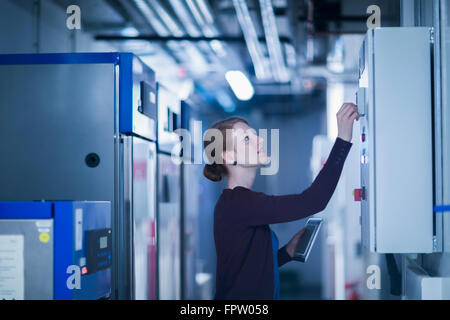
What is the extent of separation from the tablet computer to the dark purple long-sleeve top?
0.14m

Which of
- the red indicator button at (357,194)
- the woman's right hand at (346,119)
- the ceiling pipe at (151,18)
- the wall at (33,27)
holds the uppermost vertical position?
the ceiling pipe at (151,18)

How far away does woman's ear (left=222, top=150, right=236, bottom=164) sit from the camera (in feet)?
6.24

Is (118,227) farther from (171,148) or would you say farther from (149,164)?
(171,148)

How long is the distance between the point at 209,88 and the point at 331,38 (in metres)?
1.91

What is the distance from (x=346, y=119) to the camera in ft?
5.90

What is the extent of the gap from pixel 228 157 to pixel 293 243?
0.37m

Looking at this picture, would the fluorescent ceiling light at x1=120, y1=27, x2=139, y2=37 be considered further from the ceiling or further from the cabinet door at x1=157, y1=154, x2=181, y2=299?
the cabinet door at x1=157, y1=154, x2=181, y2=299

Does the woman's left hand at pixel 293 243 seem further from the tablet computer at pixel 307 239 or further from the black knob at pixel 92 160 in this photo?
the black knob at pixel 92 160

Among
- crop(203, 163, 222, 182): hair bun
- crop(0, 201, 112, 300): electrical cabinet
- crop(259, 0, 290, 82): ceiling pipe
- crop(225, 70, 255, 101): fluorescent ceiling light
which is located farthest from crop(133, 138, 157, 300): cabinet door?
crop(225, 70, 255, 101): fluorescent ceiling light

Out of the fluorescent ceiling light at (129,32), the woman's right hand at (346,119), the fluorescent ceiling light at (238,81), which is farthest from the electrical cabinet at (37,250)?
the fluorescent ceiling light at (238,81)

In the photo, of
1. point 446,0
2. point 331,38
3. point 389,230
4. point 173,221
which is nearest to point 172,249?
point 173,221

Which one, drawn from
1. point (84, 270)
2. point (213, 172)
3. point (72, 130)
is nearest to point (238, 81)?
point (72, 130)

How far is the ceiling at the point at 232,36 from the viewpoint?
11.9ft

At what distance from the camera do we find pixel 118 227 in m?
2.29
